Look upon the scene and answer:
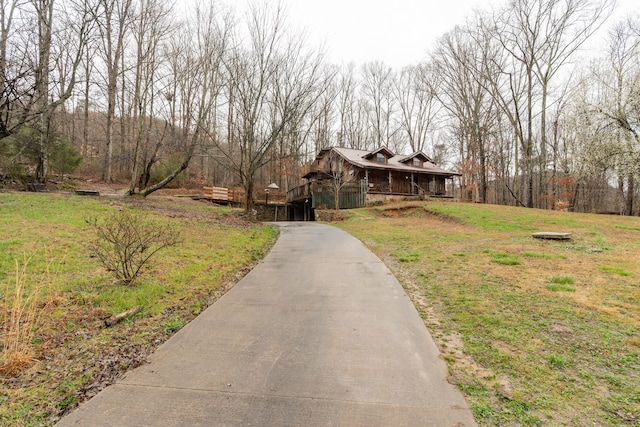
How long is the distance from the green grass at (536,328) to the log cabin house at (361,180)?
15140 mm

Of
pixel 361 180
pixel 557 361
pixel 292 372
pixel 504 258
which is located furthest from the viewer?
pixel 361 180

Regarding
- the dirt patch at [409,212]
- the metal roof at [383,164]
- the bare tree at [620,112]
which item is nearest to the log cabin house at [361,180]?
the metal roof at [383,164]

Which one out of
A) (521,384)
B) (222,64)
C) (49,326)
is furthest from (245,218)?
(521,384)

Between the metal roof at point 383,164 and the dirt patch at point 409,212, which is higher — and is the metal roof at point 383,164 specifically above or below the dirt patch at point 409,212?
above

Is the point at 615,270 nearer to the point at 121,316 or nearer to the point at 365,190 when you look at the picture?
the point at 121,316

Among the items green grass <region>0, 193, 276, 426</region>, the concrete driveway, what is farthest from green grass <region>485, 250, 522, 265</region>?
green grass <region>0, 193, 276, 426</region>

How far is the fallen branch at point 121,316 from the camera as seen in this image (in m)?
3.38

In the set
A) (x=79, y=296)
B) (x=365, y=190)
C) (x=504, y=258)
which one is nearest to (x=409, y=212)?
(x=365, y=190)

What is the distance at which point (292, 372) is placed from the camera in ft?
8.28

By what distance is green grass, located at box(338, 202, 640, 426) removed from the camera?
2121 millimetres

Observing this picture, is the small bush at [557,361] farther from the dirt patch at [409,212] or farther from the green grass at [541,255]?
the dirt patch at [409,212]

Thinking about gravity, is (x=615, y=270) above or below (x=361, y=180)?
below

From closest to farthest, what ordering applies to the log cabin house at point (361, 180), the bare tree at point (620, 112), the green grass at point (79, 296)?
1. the green grass at point (79, 296)
2. the bare tree at point (620, 112)
3. the log cabin house at point (361, 180)

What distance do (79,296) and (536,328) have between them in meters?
6.00
